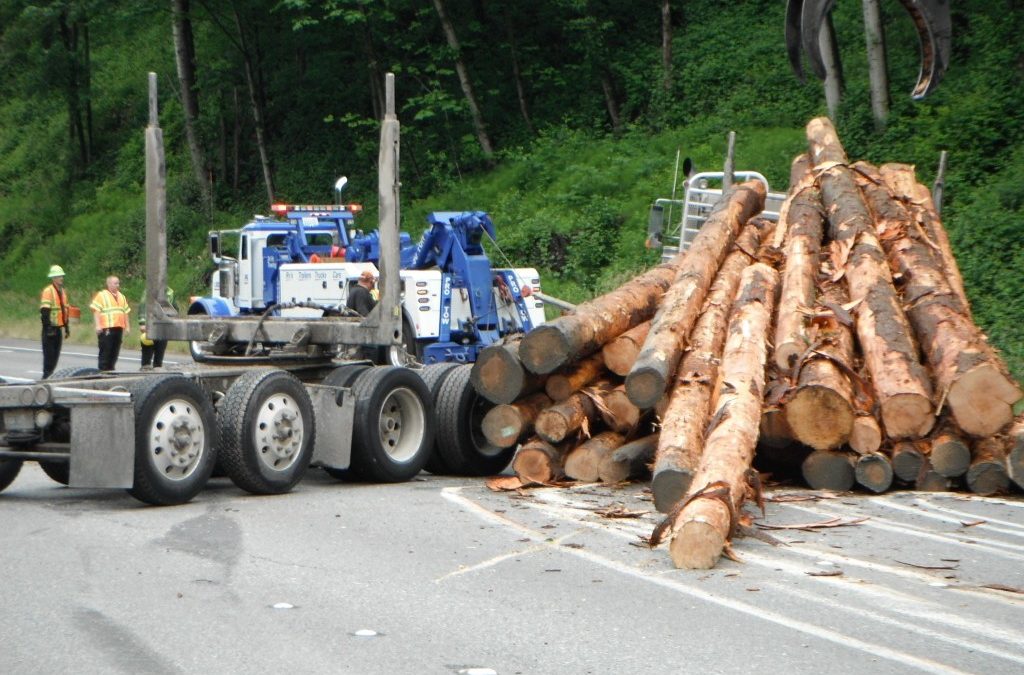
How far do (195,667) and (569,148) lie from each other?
28.8 meters

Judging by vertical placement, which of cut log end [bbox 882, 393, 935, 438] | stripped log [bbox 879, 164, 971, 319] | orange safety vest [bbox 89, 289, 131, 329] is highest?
stripped log [bbox 879, 164, 971, 319]

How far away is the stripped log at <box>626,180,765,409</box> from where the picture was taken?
10.9 metres

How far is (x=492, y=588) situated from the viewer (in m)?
7.84

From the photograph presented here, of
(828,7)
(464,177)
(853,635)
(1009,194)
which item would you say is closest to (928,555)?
(853,635)

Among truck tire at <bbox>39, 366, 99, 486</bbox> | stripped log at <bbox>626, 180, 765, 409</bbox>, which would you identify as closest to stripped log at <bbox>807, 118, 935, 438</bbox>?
stripped log at <bbox>626, 180, 765, 409</bbox>

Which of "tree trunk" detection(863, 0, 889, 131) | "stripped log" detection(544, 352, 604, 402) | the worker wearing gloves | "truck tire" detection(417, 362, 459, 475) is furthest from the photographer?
"tree trunk" detection(863, 0, 889, 131)

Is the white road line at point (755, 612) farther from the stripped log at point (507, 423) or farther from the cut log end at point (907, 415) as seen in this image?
the cut log end at point (907, 415)

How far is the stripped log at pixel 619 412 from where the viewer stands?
11766mm

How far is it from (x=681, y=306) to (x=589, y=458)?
166cm

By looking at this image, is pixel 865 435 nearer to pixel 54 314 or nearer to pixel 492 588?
pixel 492 588

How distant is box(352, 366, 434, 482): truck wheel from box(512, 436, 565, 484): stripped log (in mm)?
995

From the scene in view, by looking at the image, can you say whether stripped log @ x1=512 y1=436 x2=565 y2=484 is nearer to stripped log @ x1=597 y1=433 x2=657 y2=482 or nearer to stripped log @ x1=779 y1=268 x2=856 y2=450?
stripped log @ x1=597 y1=433 x2=657 y2=482

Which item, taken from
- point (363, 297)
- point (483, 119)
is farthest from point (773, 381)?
point (483, 119)

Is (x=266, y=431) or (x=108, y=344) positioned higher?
(x=108, y=344)
